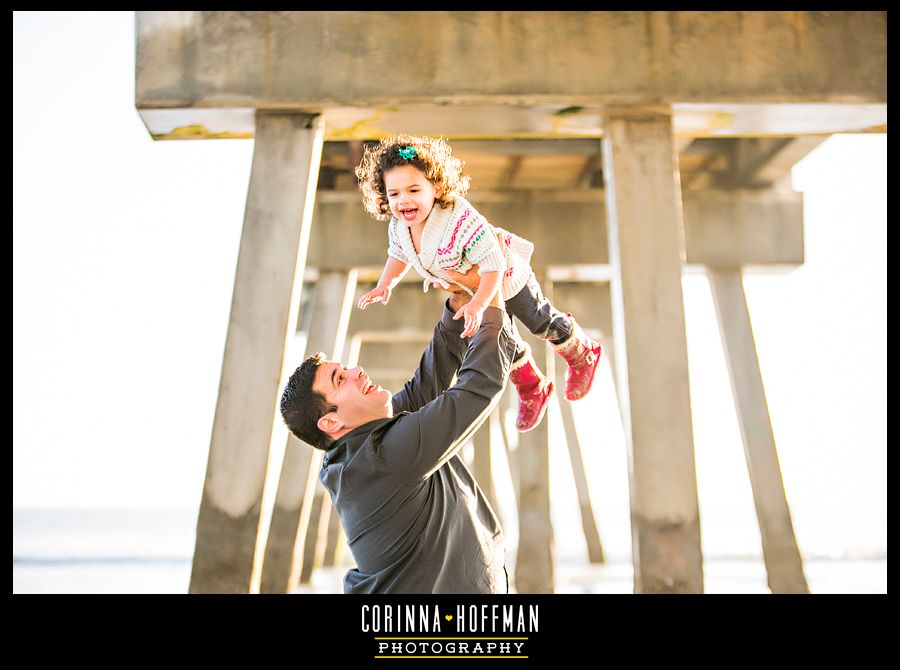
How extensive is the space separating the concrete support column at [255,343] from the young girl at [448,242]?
148 inches

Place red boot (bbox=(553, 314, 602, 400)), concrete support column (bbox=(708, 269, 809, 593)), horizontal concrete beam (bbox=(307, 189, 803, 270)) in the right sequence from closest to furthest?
red boot (bbox=(553, 314, 602, 400))
concrete support column (bbox=(708, 269, 809, 593))
horizontal concrete beam (bbox=(307, 189, 803, 270))

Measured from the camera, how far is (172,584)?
19.7 m

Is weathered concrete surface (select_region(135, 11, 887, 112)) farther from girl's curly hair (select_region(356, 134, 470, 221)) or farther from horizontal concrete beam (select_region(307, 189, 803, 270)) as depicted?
horizontal concrete beam (select_region(307, 189, 803, 270))

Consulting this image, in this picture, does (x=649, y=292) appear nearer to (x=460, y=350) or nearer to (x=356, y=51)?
(x=356, y=51)

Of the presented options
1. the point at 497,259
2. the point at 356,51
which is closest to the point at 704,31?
the point at 356,51

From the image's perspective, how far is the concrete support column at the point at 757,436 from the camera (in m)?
12.9

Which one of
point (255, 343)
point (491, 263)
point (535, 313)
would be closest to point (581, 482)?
point (255, 343)

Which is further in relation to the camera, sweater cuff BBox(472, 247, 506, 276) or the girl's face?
sweater cuff BBox(472, 247, 506, 276)

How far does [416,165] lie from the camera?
4.42 m

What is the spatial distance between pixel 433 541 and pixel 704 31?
6.16m

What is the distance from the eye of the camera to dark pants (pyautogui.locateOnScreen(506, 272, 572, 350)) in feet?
16.9

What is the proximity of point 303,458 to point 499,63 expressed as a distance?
7.90 meters

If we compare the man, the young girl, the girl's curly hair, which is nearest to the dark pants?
the young girl

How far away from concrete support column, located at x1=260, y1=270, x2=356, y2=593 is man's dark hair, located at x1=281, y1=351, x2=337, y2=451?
9140mm
